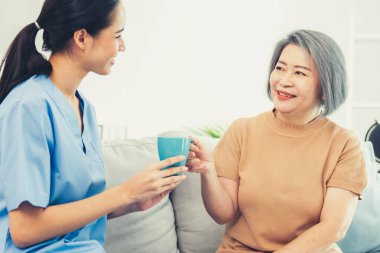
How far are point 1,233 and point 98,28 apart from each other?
56 cm

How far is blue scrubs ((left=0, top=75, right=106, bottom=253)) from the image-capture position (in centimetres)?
113

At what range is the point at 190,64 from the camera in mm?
3865

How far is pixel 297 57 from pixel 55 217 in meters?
0.93

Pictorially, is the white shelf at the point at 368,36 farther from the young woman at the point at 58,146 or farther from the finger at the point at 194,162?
the young woman at the point at 58,146

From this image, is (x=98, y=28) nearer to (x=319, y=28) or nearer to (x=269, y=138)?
(x=269, y=138)

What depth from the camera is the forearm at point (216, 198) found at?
5.17ft

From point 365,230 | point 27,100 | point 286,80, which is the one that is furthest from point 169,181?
point 365,230

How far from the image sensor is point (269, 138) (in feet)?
5.57

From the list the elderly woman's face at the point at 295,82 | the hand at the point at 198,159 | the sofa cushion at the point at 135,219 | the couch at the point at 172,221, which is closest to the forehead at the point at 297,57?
the elderly woman's face at the point at 295,82

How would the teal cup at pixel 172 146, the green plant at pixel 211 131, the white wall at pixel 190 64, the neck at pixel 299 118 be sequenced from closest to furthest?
1. the teal cup at pixel 172 146
2. the neck at pixel 299 118
3. the green plant at pixel 211 131
4. the white wall at pixel 190 64

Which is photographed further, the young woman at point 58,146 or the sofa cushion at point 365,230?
the sofa cushion at point 365,230

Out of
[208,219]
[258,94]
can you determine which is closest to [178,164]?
[208,219]

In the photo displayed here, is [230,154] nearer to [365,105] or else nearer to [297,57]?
[297,57]

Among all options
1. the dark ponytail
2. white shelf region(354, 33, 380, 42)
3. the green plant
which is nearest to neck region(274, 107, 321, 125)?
the dark ponytail
